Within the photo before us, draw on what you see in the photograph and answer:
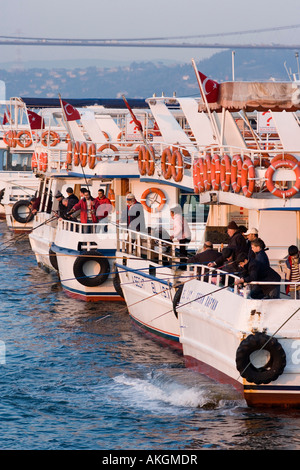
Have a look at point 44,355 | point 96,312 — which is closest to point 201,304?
point 44,355

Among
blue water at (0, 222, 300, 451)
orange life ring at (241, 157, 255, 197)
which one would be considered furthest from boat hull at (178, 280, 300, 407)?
orange life ring at (241, 157, 255, 197)

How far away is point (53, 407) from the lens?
1655 cm

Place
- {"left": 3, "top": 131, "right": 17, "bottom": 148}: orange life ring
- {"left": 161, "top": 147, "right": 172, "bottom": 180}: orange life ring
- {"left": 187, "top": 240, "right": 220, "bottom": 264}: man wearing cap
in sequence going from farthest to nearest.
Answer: {"left": 3, "top": 131, "right": 17, "bottom": 148}: orange life ring
{"left": 161, "top": 147, "right": 172, "bottom": 180}: orange life ring
{"left": 187, "top": 240, "right": 220, "bottom": 264}: man wearing cap

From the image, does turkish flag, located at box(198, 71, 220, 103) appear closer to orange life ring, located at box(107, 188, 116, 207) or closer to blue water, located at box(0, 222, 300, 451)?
blue water, located at box(0, 222, 300, 451)

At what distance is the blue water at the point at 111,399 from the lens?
14703 millimetres

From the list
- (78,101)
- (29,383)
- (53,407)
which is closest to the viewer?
(53,407)

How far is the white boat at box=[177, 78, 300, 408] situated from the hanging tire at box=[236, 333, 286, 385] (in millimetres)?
16

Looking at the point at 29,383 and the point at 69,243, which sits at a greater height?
the point at 69,243

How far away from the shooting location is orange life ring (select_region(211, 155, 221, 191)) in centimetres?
1944

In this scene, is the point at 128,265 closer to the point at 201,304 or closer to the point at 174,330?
the point at 174,330

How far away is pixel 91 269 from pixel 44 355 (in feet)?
17.6

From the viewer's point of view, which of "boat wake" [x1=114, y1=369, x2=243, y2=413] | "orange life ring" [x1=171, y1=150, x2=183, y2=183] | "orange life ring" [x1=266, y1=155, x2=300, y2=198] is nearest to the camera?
"boat wake" [x1=114, y1=369, x2=243, y2=413]

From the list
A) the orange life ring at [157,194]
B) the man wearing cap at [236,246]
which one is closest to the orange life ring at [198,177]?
the man wearing cap at [236,246]

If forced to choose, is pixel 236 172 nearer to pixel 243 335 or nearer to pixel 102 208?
pixel 243 335
